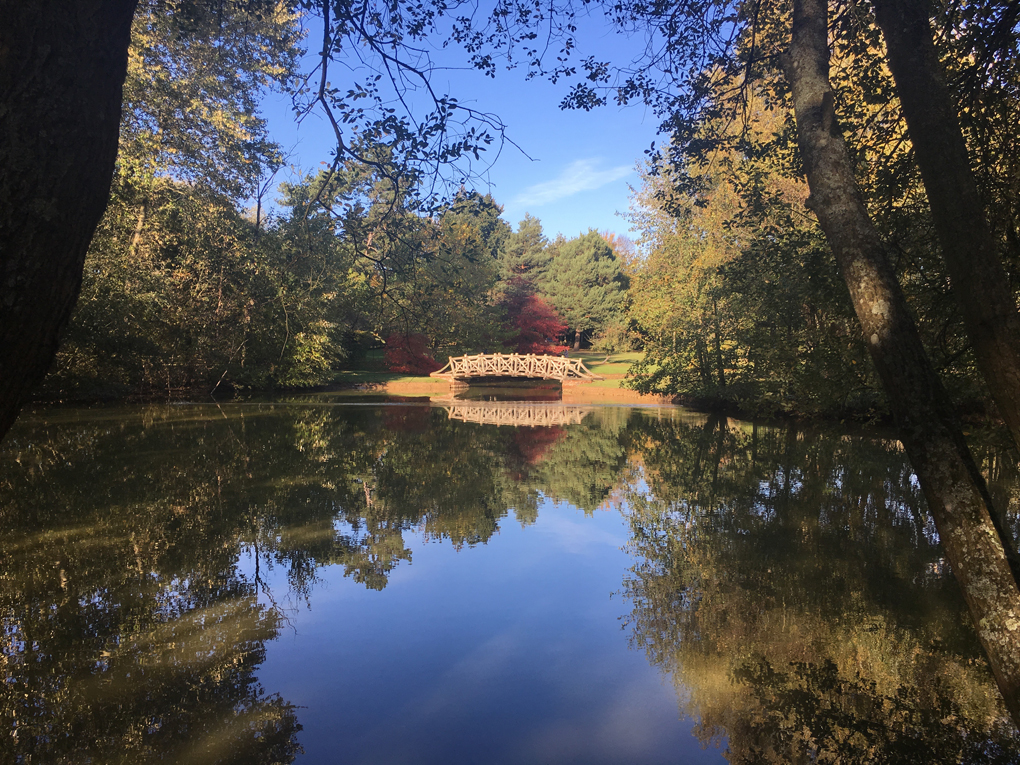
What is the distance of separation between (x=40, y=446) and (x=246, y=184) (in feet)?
32.3

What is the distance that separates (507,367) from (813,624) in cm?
2368

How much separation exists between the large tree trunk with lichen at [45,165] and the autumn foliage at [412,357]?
26.9m

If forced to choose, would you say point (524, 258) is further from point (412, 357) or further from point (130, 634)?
point (130, 634)

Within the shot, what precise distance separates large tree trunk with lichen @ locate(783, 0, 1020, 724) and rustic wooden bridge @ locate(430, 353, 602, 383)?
22528mm

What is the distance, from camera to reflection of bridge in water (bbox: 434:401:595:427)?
14.9m

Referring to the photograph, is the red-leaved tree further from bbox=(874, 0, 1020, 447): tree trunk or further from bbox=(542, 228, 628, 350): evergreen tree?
bbox=(874, 0, 1020, 447): tree trunk

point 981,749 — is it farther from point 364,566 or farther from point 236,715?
point 364,566

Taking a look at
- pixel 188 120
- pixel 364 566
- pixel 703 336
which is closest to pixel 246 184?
pixel 188 120

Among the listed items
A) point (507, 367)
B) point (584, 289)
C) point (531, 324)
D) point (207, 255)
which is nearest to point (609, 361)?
point (531, 324)

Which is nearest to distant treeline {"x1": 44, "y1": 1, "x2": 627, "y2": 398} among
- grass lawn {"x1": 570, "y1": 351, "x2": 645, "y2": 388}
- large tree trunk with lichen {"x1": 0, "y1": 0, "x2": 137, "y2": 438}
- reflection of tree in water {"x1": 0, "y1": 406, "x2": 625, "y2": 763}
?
reflection of tree in water {"x1": 0, "y1": 406, "x2": 625, "y2": 763}

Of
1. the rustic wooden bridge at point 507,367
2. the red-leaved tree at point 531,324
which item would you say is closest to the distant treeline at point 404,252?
the rustic wooden bridge at point 507,367

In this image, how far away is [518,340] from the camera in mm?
34125

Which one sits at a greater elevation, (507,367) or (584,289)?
(584,289)

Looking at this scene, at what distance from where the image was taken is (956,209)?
7.85 feet
